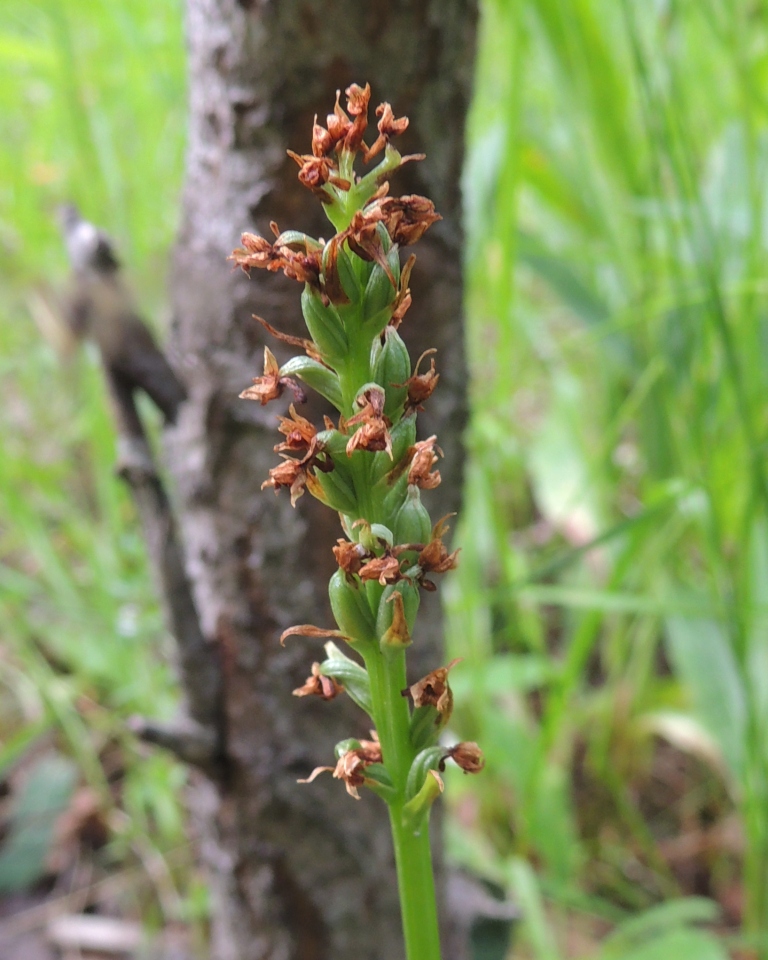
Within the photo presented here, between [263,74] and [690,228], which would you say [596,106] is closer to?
[690,228]

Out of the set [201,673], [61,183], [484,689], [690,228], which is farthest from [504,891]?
[61,183]

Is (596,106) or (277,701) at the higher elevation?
(596,106)

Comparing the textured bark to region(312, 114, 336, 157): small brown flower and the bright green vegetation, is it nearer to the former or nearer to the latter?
the bright green vegetation

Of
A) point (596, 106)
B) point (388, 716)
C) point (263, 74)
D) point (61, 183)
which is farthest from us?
point (61, 183)

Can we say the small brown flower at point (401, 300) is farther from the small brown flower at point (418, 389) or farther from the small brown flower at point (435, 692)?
the small brown flower at point (435, 692)

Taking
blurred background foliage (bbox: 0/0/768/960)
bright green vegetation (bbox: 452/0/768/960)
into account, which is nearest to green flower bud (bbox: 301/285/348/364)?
A: bright green vegetation (bbox: 452/0/768/960)

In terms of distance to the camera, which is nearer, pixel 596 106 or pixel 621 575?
pixel 621 575

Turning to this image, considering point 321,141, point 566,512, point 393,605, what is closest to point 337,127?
point 321,141

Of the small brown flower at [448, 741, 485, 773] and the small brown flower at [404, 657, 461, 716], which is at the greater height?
the small brown flower at [404, 657, 461, 716]

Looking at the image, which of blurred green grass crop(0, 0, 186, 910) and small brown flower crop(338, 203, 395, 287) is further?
blurred green grass crop(0, 0, 186, 910)
